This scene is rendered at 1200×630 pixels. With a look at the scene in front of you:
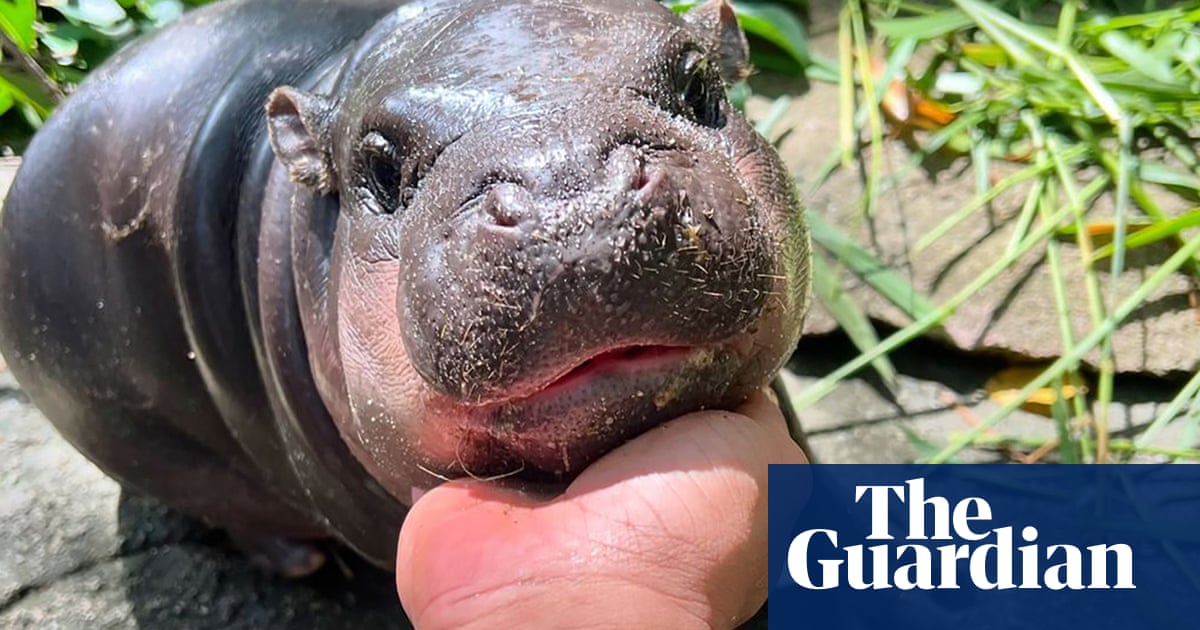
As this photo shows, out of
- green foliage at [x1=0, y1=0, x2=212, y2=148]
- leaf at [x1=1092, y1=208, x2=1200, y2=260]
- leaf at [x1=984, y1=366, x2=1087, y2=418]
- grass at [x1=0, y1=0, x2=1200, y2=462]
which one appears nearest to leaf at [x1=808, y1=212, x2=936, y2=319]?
grass at [x1=0, y1=0, x2=1200, y2=462]

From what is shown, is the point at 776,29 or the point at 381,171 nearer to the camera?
the point at 381,171

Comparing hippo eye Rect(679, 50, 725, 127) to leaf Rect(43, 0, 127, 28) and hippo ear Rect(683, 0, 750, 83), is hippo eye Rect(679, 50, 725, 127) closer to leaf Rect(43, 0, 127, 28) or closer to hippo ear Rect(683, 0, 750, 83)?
hippo ear Rect(683, 0, 750, 83)

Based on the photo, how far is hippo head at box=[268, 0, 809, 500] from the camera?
30.8 inches

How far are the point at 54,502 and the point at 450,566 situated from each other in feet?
3.41

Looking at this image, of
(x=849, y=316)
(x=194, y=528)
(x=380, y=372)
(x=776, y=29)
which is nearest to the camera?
(x=380, y=372)

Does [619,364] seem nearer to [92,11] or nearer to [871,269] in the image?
[871,269]

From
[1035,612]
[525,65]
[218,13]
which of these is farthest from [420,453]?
[1035,612]

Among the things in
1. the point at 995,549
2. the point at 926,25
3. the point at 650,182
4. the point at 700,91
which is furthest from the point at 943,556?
the point at 926,25

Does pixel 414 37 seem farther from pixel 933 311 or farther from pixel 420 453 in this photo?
pixel 933 311

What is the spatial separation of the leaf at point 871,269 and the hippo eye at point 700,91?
2.93 ft

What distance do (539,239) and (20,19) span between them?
1.65 meters

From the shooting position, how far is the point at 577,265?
77cm

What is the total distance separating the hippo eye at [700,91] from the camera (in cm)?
97

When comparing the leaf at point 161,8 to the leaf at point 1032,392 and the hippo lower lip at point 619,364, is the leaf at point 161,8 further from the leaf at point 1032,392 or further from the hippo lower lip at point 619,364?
the hippo lower lip at point 619,364
